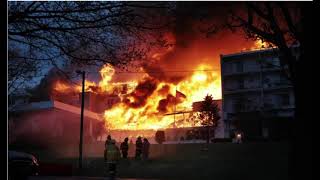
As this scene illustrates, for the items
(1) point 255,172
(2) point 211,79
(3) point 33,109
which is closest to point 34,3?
(1) point 255,172

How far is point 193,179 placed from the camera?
19.5m

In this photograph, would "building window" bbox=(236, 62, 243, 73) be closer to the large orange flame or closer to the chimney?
the large orange flame

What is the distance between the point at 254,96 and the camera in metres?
52.4

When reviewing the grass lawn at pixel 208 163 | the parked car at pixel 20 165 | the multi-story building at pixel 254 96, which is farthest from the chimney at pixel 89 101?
the parked car at pixel 20 165

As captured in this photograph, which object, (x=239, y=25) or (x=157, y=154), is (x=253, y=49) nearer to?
(x=157, y=154)

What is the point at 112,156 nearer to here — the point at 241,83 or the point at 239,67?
the point at 239,67

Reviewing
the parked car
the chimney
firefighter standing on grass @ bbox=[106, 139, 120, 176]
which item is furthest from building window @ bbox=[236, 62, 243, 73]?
the parked car

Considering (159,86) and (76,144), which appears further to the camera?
(159,86)

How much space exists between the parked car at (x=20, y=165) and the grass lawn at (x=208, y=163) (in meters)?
7.64

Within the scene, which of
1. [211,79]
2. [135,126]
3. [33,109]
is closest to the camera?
[33,109]

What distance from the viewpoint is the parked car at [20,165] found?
13.4m

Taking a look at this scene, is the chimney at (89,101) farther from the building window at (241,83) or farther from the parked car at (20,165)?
the parked car at (20,165)
